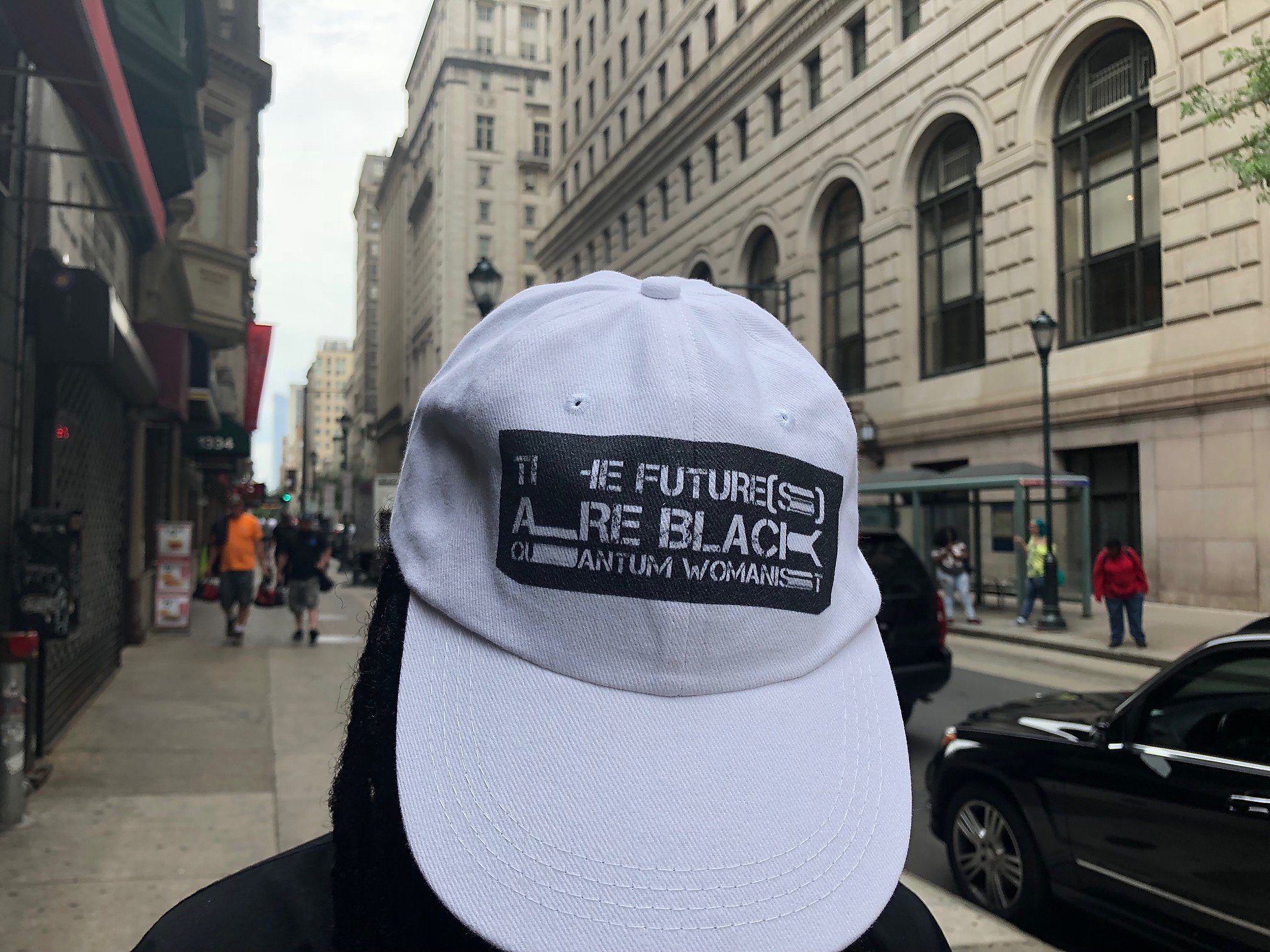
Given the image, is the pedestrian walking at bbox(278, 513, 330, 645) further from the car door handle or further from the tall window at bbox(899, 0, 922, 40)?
the tall window at bbox(899, 0, 922, 40)

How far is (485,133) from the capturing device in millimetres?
83688

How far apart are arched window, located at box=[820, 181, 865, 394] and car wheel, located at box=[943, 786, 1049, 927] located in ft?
79.5

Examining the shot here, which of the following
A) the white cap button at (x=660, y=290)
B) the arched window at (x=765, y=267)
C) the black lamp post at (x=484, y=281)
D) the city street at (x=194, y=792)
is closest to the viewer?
the white cap button at (x=660, y=290)

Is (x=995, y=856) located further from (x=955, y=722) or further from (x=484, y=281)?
(x=484, y=281)

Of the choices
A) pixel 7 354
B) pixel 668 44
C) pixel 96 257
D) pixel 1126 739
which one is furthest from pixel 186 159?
pixel 668 44

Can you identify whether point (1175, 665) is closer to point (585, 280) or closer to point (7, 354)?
point (585, 280)

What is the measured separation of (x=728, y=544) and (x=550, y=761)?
0.91 feet

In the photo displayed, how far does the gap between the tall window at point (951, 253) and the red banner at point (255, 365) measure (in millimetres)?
16447

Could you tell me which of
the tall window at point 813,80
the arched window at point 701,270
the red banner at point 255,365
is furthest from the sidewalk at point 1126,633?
the arched window at point 701,270

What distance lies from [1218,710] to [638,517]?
13.6 ft

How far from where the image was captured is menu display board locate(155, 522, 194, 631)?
1390cm

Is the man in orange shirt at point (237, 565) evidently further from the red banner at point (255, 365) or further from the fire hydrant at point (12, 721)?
the red banner at point (255, 365)

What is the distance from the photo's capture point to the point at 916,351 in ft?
87.1

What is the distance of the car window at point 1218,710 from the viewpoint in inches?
161
